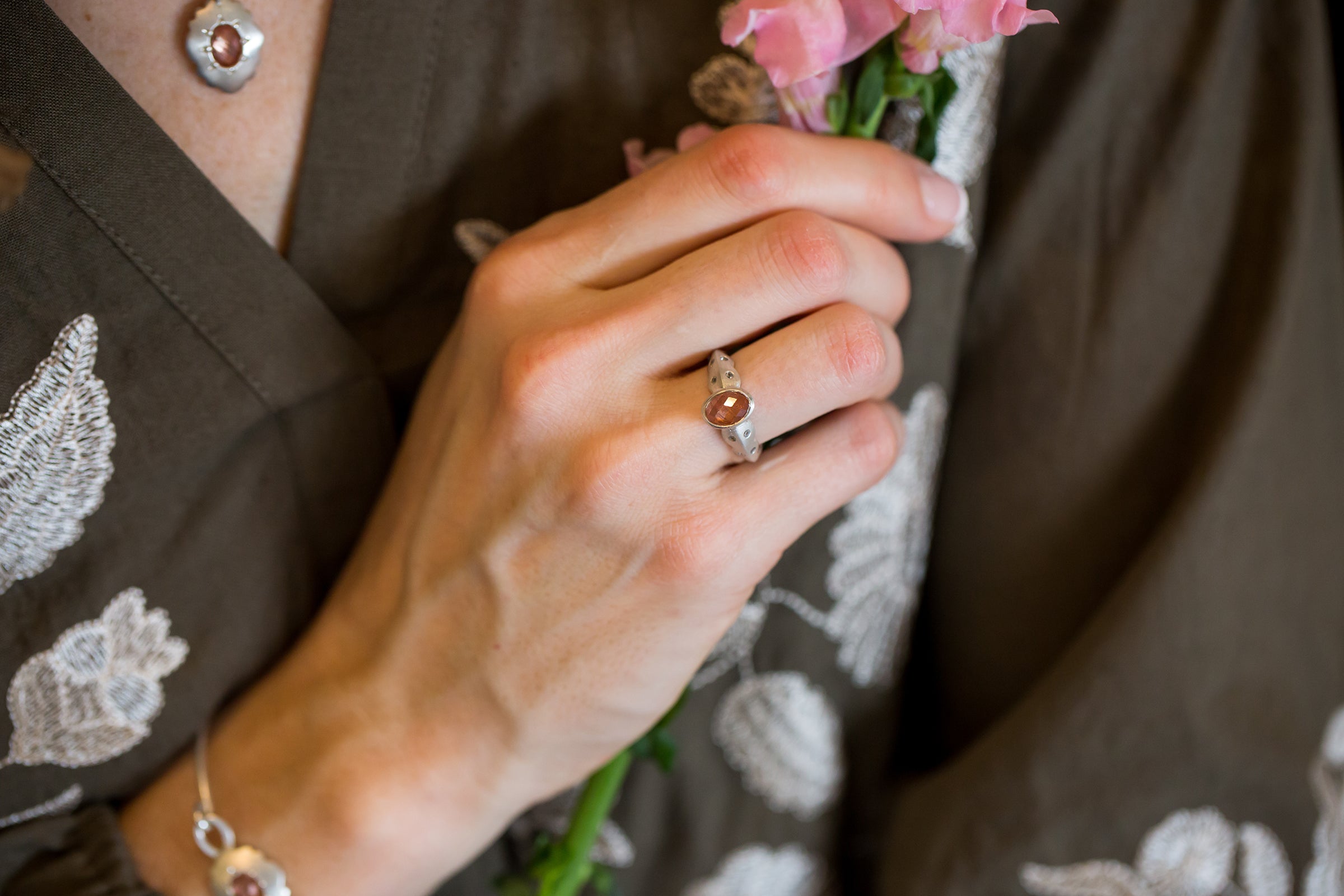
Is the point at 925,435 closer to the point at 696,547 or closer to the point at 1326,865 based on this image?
the point at 696,547

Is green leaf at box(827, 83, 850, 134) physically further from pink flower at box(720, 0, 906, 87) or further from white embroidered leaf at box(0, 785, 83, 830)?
white embroidered leaf at box(0, 785, 83, 830)

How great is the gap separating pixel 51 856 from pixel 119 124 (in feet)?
1.39

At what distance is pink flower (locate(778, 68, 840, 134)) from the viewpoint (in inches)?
15.7

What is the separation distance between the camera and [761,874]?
626 mm

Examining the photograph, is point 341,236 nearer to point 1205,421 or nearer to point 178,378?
point 178,378

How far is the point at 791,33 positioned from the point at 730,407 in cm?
16

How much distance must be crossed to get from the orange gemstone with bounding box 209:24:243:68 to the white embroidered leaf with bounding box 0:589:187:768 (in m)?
0.29

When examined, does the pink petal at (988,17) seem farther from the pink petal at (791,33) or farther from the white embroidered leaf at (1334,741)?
the white embroidered leaf at (1334,741)

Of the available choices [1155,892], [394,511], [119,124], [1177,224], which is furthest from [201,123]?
[1155,892]

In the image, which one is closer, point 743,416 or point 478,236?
point 743,416

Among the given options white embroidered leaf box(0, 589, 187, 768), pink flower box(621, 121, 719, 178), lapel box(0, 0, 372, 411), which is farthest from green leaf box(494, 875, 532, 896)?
pink flower box(621, 121, 719, 178)

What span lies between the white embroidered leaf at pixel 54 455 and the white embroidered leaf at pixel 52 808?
0.15 m

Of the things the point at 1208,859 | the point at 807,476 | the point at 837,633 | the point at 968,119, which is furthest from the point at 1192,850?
the point at 968,119

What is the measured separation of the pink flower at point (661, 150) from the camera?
45 centimetres
